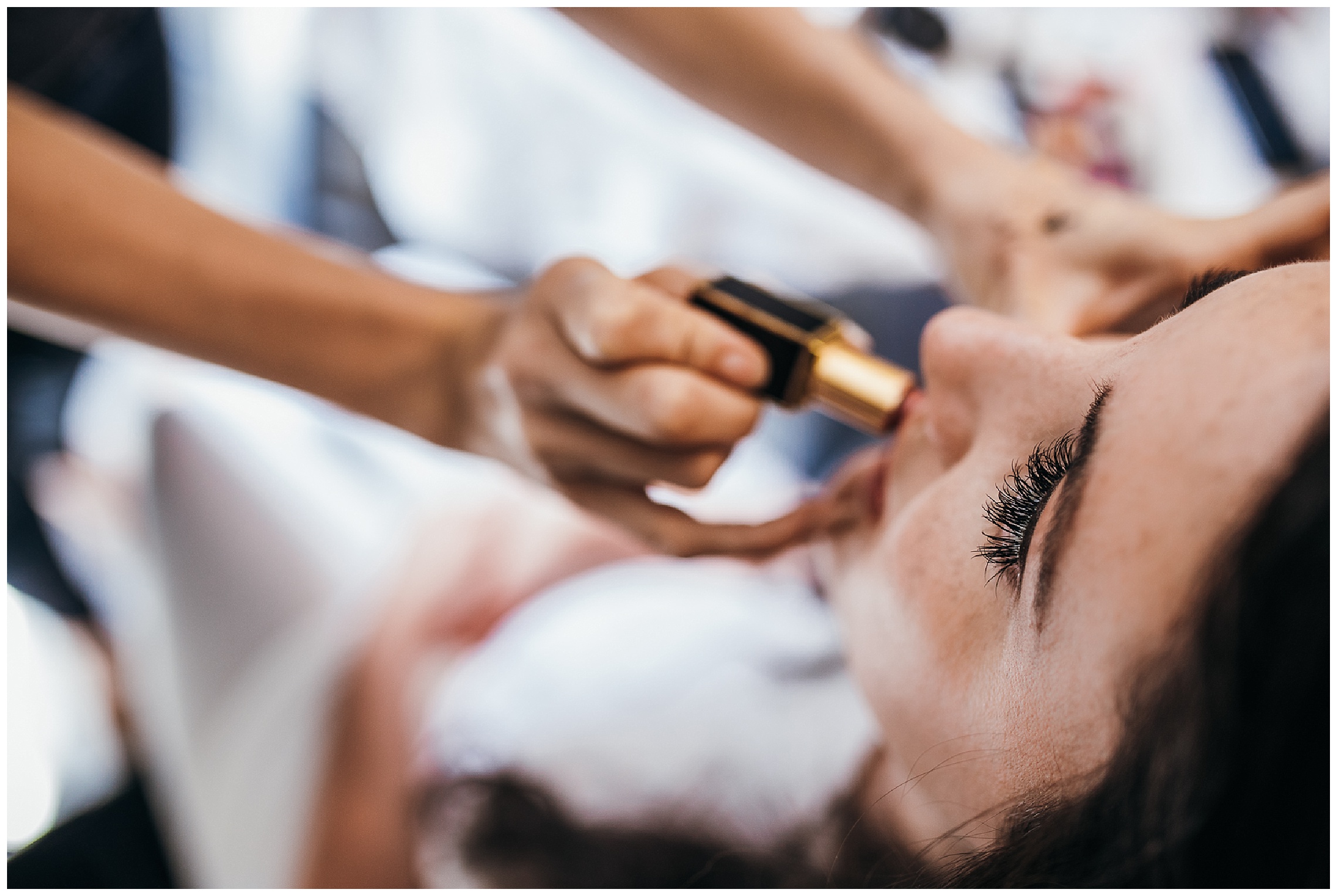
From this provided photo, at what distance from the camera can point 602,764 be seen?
1.84 feet

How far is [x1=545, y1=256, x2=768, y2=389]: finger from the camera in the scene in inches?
13.7

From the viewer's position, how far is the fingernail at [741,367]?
0.36 meters

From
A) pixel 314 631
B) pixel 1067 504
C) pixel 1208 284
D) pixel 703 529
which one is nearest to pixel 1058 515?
pixel 1067 504

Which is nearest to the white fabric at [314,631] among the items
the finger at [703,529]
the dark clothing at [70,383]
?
the dark clothing at [70,383]

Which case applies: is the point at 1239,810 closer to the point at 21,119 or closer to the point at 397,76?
the point at 21,119

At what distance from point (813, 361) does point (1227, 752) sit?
20 centimetres

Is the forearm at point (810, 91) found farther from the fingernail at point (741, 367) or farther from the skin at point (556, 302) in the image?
the fingernail at point (741, 367)

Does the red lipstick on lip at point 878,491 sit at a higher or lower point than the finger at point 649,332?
lower

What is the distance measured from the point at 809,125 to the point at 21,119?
482 mm

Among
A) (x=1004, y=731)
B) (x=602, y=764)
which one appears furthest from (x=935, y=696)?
(x=602, y=764)

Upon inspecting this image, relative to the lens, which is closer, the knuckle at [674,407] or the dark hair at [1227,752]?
the dark hair at [1227,752]

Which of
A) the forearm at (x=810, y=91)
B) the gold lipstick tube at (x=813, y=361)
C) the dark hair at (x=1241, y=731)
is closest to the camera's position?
the dark hair at (x=1241, y=731)

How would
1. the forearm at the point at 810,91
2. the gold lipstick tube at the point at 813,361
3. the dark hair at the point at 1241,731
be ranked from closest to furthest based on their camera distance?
the dark hair at the point at 1241,731 < the gold lipstick tube at the point at 813,361 < the forearm at the point at 810,91

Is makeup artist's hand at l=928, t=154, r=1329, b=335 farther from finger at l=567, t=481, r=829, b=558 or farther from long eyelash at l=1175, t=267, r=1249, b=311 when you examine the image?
finger at l=567, t=481, r=829, b=558
